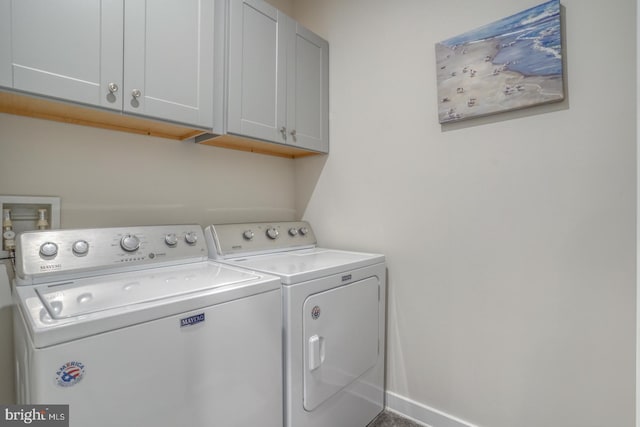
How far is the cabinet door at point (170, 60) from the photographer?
1.25 m

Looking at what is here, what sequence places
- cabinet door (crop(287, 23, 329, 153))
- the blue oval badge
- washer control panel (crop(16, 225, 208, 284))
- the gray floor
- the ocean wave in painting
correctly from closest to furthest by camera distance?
the blue oval badge
washer control panel (crop(16, 225, 208, 284))
the ocean wave in painting
the gray floor
cabinet door (crop(287, 23, 329, 153))

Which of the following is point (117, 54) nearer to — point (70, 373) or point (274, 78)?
point (274, 78)

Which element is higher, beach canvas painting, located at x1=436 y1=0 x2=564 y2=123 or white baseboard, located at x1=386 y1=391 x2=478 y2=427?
beach canvas painting, located at x1=436 y1=0 x2=564 y2=123

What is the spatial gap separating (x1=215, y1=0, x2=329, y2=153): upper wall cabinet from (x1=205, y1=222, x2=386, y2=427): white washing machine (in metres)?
0.57

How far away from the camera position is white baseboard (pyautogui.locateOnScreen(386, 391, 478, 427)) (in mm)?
1590

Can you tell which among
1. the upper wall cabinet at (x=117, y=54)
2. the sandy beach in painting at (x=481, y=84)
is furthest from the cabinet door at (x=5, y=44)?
the sandy beach in painting at (x=481, y=84)

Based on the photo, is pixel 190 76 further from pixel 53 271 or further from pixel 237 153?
pixel 53 271

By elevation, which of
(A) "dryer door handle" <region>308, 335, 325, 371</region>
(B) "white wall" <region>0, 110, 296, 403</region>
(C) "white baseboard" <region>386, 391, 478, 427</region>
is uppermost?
(B) "white wall" <region>0, 110, 296, 403</region>

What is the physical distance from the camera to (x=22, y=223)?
1.29 meters

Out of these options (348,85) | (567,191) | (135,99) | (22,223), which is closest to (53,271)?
(22,223)

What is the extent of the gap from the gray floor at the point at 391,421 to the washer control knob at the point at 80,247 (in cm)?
161

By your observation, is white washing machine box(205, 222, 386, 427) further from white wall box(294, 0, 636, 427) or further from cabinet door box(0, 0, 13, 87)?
cabinet door box(0, 0, 13, 87)

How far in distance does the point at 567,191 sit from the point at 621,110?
1.09 ft

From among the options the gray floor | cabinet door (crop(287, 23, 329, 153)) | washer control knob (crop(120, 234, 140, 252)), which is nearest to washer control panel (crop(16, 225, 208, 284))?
washer control knob (crop(120, 234, 140, 252))
